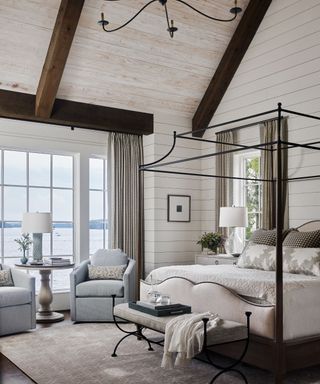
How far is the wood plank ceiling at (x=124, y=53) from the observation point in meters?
5.45

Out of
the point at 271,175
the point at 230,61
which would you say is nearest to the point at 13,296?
the point at 271,175

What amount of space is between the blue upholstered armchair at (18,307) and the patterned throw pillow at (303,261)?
2.78m

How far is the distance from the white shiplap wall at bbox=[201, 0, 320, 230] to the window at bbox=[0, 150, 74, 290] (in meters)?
2.64

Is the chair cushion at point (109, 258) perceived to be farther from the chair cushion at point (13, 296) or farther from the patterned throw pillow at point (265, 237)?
the patterned throw pillow at point (265, 237)

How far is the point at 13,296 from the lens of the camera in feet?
17.3

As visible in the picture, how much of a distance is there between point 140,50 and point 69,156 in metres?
1.81

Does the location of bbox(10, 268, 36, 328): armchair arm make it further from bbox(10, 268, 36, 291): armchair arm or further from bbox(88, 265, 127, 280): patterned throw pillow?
bbox(88, 265, 127, 280): patterned throw pillow

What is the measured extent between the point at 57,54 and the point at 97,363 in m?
3.34

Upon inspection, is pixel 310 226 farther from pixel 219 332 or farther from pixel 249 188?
pixel 219 332

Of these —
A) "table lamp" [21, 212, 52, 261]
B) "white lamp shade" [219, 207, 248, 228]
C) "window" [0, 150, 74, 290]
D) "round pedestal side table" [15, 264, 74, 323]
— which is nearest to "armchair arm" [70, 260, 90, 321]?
"round pedestal side table" [15, 264, 74, 323]

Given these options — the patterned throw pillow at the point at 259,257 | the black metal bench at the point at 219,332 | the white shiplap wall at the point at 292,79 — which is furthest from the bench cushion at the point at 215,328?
the white shiplap wall at the point at 292,79

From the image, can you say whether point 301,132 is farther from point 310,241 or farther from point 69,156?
point 69,156

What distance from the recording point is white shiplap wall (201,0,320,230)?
5.73m

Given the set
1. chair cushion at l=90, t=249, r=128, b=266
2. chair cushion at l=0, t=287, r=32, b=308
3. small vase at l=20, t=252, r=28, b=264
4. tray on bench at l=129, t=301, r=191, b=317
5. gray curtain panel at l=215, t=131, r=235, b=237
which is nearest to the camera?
→ tray on bench at l=129, t=301, r=191, b=317
